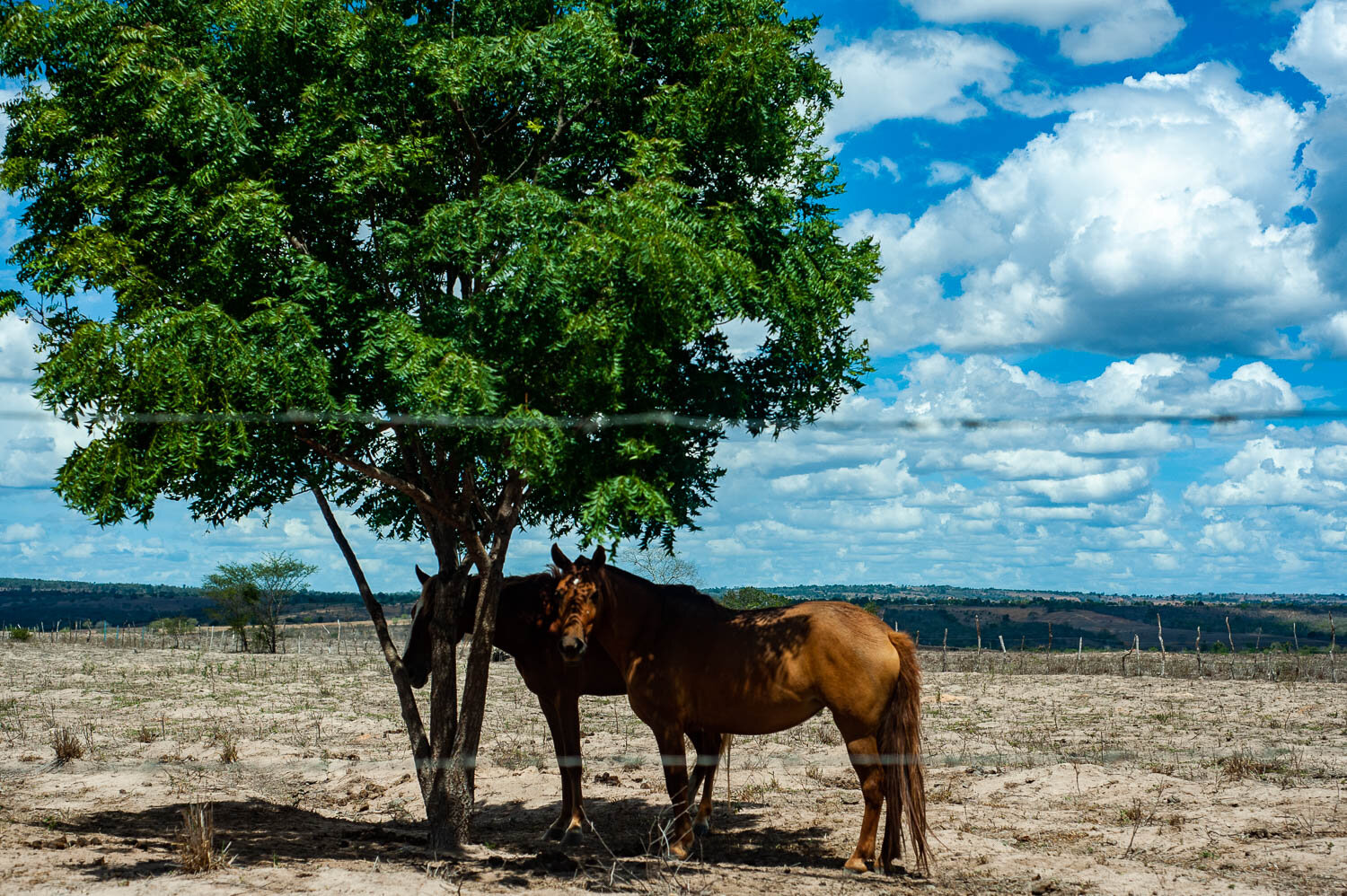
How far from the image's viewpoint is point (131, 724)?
18203 mm

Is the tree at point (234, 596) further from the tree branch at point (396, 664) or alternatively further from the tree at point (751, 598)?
the tree branch at point (396, 664)

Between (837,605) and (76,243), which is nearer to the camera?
(76,243)

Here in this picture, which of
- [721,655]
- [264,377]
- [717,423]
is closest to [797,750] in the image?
[721,655]

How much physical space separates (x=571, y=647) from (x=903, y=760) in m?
2.99

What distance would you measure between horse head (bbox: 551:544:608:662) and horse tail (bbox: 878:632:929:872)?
8.87 feet

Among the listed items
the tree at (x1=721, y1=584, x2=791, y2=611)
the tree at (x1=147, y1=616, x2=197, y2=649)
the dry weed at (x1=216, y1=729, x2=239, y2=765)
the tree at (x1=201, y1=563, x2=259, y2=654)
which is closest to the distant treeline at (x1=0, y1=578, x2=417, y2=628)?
the tree at (x1=147, y1=616, x2=197, y2=649)

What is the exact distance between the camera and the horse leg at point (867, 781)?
328 inches

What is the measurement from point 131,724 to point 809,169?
651 inches

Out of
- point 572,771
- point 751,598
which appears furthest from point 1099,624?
point 572,771

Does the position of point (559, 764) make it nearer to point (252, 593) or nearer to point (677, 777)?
point (677, 777)

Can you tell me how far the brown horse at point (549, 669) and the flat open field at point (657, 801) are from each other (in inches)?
22.7

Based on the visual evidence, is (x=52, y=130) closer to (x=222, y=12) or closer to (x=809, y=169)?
(x=222, y=12)

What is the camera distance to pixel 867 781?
27.4 feet

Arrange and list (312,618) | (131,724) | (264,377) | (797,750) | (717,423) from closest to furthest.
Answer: (264,377), (717,423), (797,750), (131,724), (312,618)
